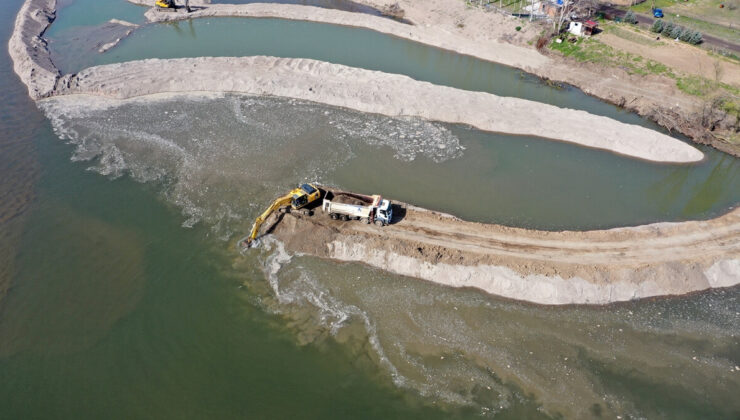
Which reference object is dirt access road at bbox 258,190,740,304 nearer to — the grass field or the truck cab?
the truck cab

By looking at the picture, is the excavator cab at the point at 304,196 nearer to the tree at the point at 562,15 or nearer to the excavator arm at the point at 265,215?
the excavator arm at the point at 265,215

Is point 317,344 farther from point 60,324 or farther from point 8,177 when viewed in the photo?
point 8,177

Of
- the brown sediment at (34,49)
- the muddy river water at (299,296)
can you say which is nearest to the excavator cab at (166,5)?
the brown sediment at (34,49)

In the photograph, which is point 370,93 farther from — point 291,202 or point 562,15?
point 562,15

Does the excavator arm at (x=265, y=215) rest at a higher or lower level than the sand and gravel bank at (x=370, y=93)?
lower

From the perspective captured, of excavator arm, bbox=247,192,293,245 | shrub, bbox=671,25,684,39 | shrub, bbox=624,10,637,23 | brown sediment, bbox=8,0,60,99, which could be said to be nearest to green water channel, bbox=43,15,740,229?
excavator arm, bbox=247,192,293,245

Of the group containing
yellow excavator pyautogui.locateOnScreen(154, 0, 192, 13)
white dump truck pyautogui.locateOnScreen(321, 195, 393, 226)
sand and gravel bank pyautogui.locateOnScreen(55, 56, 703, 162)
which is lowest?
white dump truck pyautogui.locateOnScreen(321, 195, 393, 226)

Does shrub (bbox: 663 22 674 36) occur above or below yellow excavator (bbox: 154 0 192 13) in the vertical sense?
above

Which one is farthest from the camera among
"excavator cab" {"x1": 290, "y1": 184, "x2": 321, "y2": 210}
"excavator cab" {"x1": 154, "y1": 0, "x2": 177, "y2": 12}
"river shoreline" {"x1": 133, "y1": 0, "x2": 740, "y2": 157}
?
"excavator cab" {"x1": 154, "y1": 0, "x2": 177, "y2": 12}
